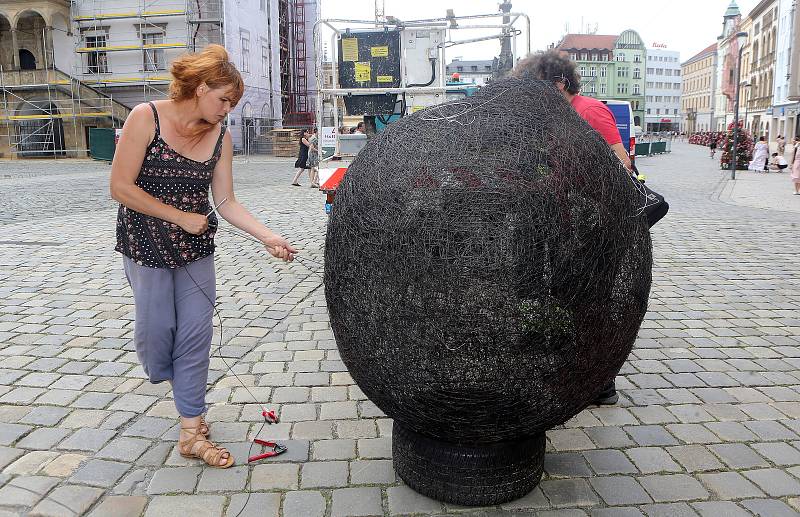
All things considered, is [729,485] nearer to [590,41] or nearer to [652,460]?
[652,460]

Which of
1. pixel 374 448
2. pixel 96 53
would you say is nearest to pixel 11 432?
pixel 374 448

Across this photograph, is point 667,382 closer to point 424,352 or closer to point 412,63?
point 424,352

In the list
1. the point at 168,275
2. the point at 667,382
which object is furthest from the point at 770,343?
the point at 168,275

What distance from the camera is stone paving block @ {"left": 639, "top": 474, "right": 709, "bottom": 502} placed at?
3.12 meters

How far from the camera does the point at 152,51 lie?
3675 cm

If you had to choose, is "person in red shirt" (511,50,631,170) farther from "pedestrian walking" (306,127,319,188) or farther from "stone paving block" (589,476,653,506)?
"pedestrian walking" (306,127,319,188)

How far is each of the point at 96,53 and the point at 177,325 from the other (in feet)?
127

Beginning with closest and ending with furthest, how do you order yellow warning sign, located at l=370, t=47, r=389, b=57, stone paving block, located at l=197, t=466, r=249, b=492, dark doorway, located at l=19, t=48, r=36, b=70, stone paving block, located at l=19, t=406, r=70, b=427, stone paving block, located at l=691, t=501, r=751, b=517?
1. stone paving block, located at l=691, t=501, r=751, b=517
2. stone paving block, located at l=197, t=466, r=249, b=492
3. stone paving block, located at l=19, t=406, r=70, b=427
4. yellow warning sign, located at l=370, t=47, r=389, b=57
5. dark doorway, located at l=19, t=48, r=36, b=70

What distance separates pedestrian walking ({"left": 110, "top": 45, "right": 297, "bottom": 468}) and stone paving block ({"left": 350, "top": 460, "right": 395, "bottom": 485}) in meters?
0.62

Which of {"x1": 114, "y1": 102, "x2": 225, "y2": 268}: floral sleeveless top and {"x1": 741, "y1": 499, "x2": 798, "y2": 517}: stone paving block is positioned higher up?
{"x1": 114, "y1": 102, "x2": 225, "y2": 268}: floral sleeveless top

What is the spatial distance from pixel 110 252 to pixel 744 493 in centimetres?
803

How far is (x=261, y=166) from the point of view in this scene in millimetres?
29406

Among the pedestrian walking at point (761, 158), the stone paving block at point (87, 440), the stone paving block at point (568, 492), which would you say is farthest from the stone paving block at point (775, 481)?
the pedestrian walking at point (761, 158)

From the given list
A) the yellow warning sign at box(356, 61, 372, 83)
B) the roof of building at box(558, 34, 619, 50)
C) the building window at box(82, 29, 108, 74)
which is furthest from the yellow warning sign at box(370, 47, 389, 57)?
the roof of building at box(558, 34, 619, 50)
